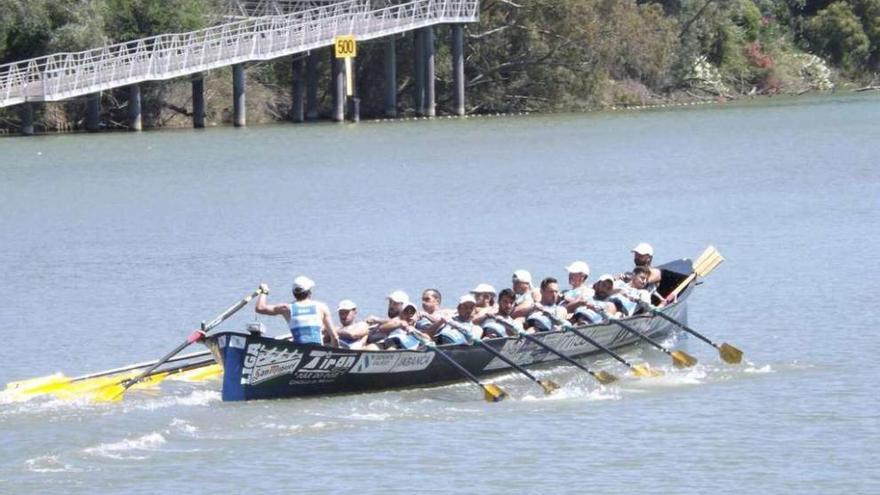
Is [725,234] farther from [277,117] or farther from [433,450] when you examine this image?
[277,117]

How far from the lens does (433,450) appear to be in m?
19.8

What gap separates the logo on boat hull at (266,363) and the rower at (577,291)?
194 inches

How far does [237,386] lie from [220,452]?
180cm

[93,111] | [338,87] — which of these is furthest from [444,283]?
[338,87]

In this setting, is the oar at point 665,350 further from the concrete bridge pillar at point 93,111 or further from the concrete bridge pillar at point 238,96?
the concrete bridge pillar at point 238,96

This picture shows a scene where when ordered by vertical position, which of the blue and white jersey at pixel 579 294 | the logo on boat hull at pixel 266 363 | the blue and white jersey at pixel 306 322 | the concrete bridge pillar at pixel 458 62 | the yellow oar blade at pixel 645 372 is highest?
the concrete bridge pillar at pixel 458 62

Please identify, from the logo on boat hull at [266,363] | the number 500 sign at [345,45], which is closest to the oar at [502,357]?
the logo on boat hull at [266,363]

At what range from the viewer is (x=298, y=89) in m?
74.4

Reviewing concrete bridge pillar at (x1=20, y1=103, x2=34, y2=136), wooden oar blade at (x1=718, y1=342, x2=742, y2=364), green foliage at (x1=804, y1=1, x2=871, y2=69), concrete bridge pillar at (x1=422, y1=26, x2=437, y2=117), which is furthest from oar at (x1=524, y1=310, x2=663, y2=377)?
green foliage at (x1=804, y1=1, x2=871, y2=69)

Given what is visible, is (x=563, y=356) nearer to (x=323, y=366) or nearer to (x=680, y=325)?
(x=680, y=325)

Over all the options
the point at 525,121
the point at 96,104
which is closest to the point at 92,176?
the point at 96,104

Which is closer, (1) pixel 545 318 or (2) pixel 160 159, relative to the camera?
(1) pixel 545 318

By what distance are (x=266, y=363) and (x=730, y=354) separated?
252 inches

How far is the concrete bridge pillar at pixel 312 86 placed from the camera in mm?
74062
